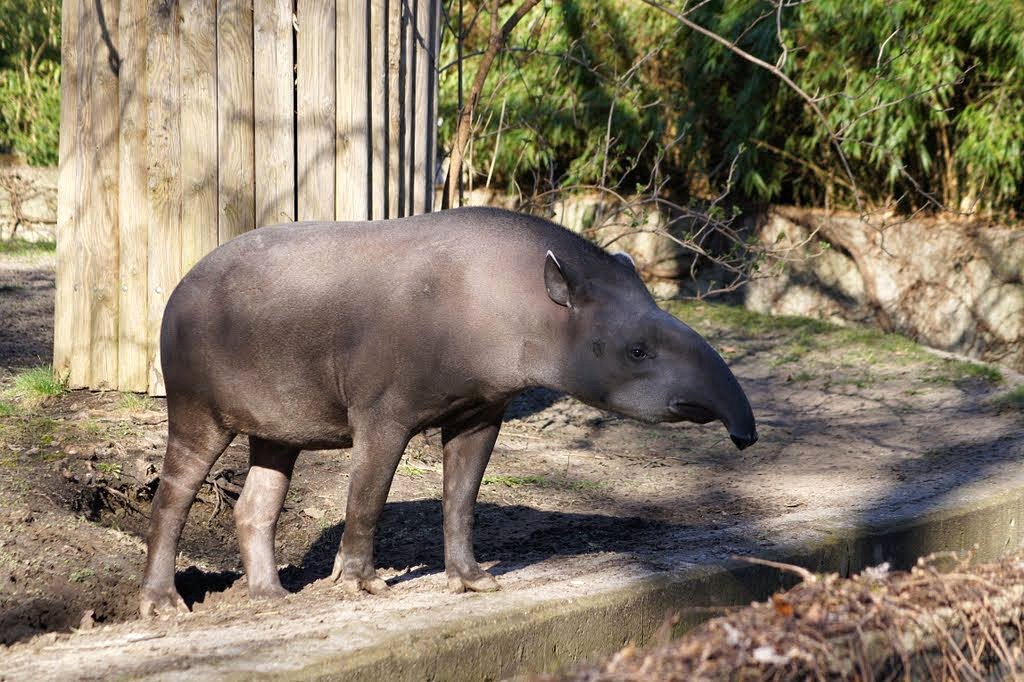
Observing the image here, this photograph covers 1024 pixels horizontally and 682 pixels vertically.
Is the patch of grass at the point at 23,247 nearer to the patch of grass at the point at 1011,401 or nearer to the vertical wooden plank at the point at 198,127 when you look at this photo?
the vertical wooden plank at the point at 198,127

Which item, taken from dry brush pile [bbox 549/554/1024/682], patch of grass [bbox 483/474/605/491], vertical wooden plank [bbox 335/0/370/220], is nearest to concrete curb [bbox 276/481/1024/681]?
dry brush pile [bbox 549/554/1024/682]

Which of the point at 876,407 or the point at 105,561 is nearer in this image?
the point at 105,561

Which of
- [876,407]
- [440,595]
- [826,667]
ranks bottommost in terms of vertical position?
[876,407]

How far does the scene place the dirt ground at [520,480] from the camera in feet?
16.1

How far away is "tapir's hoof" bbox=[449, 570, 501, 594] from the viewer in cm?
445

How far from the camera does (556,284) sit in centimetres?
416

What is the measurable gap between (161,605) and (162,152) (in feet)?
9.05

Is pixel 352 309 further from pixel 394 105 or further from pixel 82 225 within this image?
pixel 82 225

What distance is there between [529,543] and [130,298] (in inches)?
102

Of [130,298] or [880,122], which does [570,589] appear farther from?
[880,122]

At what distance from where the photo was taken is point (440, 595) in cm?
439

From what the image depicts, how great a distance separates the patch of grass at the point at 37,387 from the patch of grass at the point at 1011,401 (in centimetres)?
572

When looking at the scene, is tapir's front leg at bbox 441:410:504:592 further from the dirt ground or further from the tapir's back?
the tapir's back

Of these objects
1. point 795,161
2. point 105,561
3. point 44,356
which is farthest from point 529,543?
point 795,161
